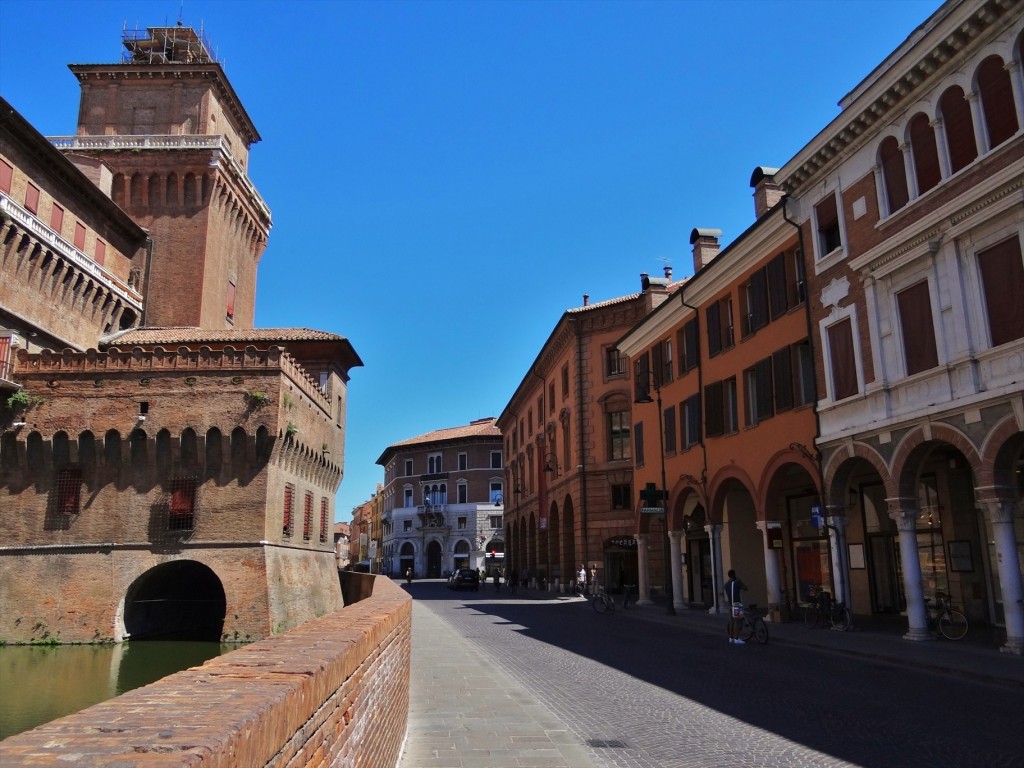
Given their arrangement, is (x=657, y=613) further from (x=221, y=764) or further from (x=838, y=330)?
(x=221, y=764)

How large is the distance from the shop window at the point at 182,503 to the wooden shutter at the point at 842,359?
21.9 metres

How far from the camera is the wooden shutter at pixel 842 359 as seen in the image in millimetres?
19109

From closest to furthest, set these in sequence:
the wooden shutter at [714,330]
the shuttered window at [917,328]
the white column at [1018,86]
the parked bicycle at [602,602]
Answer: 1. the white column at [1018,86]
2. the shuttered window at [917,328]
3. the wooden shutter at [714,330]
4. the parked bicycle at [602,602]

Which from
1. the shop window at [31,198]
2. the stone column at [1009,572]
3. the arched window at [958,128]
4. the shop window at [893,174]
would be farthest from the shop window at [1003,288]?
the shop window at [31,198]

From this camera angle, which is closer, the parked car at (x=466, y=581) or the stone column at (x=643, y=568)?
the stone column at (x=643, y=568)

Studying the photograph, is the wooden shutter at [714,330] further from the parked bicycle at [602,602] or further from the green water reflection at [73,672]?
the green water reflection at [73,672]

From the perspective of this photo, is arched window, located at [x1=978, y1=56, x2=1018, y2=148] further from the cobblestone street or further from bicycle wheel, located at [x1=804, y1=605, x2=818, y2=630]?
bicycle wheel, located at [x1=804, y1=605, x2=818, y2=630]

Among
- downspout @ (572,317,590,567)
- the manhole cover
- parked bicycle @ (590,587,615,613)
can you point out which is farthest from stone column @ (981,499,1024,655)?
downspout @ (572,317,590,567)

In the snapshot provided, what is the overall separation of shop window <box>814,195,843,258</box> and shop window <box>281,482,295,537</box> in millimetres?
21537

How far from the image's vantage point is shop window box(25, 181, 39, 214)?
29984mm

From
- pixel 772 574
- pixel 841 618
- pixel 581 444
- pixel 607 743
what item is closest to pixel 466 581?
pixel 581 444

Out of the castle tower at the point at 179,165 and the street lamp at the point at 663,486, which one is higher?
the castle tower at the point at 179,165

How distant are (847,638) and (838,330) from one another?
744 centimetres

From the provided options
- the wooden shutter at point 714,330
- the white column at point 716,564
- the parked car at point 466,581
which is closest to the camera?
the white column at point 716,564
